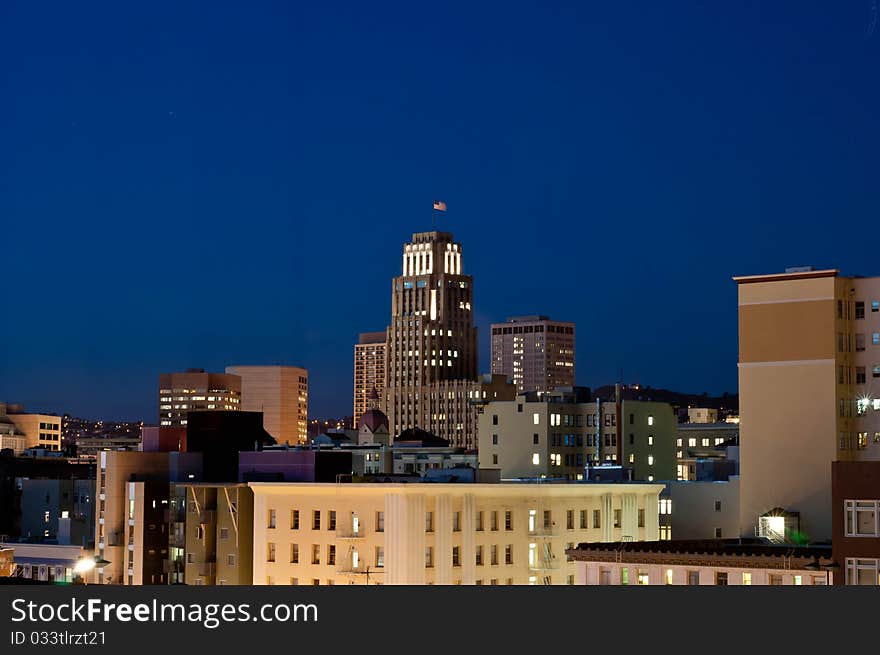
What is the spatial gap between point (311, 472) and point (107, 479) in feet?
75.9

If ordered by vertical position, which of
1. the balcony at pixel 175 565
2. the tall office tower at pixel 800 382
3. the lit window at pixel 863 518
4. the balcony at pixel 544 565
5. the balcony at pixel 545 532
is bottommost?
the balcony at pixel 175 565

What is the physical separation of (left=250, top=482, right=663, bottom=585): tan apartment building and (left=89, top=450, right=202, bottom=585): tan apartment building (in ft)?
73.7

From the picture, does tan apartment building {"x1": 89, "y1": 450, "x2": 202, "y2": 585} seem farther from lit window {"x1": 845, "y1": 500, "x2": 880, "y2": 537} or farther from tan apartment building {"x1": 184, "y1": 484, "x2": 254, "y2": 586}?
lit window {"x1": 845, "y1": 500, "x2": 880, "y2": 537}

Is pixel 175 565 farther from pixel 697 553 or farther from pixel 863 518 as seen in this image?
pixel 863 518

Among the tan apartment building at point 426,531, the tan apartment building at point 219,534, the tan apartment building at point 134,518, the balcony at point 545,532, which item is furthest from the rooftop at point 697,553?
the tan apartment building at point 134,518

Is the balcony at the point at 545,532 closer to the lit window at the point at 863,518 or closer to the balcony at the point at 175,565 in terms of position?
the balcony at the point at 175,565

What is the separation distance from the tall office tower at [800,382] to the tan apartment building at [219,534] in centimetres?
3647

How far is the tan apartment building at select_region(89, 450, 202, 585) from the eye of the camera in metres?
126

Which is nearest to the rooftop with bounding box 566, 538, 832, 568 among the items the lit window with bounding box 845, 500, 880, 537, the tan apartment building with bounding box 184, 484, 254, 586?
the lit window with bounding box 845, 500, 880, 537

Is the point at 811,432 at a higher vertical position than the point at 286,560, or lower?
higher

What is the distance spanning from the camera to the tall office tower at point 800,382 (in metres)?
114
